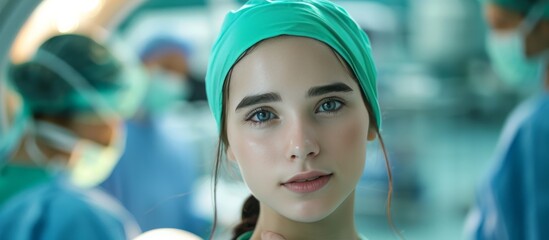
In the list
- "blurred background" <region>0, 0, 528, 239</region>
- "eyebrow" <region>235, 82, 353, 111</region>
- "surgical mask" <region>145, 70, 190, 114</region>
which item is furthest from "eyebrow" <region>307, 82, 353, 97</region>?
"blurred background" <region>0, 0, 528, 239</region>

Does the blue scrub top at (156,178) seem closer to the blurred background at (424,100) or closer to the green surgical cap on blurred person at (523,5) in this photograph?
the blurred background at (424,100)

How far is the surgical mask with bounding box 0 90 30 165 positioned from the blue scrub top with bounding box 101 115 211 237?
3.06ft

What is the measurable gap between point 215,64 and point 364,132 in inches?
9.9

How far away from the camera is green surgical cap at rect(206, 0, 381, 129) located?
1106 millimetres

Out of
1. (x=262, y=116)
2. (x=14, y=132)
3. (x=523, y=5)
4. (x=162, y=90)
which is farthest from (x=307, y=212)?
(x=162, y=90)

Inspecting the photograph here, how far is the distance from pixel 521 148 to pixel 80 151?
139 cm

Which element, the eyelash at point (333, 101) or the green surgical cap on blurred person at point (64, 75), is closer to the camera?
the eyelash at point (333, 101)

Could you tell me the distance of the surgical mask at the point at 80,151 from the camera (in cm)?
223

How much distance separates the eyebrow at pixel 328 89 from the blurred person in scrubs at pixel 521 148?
1.43 metres

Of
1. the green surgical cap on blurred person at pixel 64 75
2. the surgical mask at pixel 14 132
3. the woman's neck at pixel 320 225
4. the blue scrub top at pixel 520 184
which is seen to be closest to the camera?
the woman's neck at pixel 320 225

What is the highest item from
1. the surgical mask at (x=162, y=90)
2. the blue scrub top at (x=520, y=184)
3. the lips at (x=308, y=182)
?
the lips at (x=308, y=182)

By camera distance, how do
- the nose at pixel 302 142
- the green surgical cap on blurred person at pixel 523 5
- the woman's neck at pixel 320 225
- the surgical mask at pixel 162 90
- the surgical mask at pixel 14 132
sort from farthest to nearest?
the surgical mask at pixel 162 90 < the green surgical cap on blurred person at pixel 523 5 < the surgical mask at pixel 14 132 < the woman's neck at pixel 320 225 < the nose at pixel 302 142

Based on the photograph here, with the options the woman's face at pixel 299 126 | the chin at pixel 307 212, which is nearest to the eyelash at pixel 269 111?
the woman's face at pixel 299 126

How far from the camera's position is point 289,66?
1.09 metres
